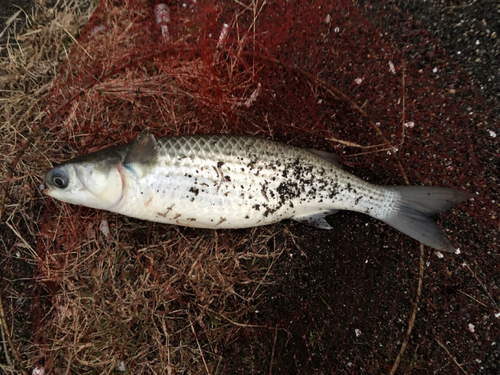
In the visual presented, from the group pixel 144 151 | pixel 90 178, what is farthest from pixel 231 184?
pixel 90 178

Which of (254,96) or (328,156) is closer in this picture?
(328,156)

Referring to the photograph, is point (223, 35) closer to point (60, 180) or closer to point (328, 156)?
point (328, 156)

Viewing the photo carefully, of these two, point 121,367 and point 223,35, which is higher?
point 223,35

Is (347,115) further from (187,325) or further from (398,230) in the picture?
(187,325)

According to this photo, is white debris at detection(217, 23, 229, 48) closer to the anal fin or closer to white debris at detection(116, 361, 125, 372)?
the anal fin

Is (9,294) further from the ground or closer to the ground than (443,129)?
closer to the ground

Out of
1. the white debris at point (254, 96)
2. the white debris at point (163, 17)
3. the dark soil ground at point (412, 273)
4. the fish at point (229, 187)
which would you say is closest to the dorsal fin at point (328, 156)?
the fish at point (229, 187)

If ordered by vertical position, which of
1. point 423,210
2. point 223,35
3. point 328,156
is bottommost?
point 423,210

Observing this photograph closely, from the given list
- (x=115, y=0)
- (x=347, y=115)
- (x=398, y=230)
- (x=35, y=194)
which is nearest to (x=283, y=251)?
(x=398, y=230)
